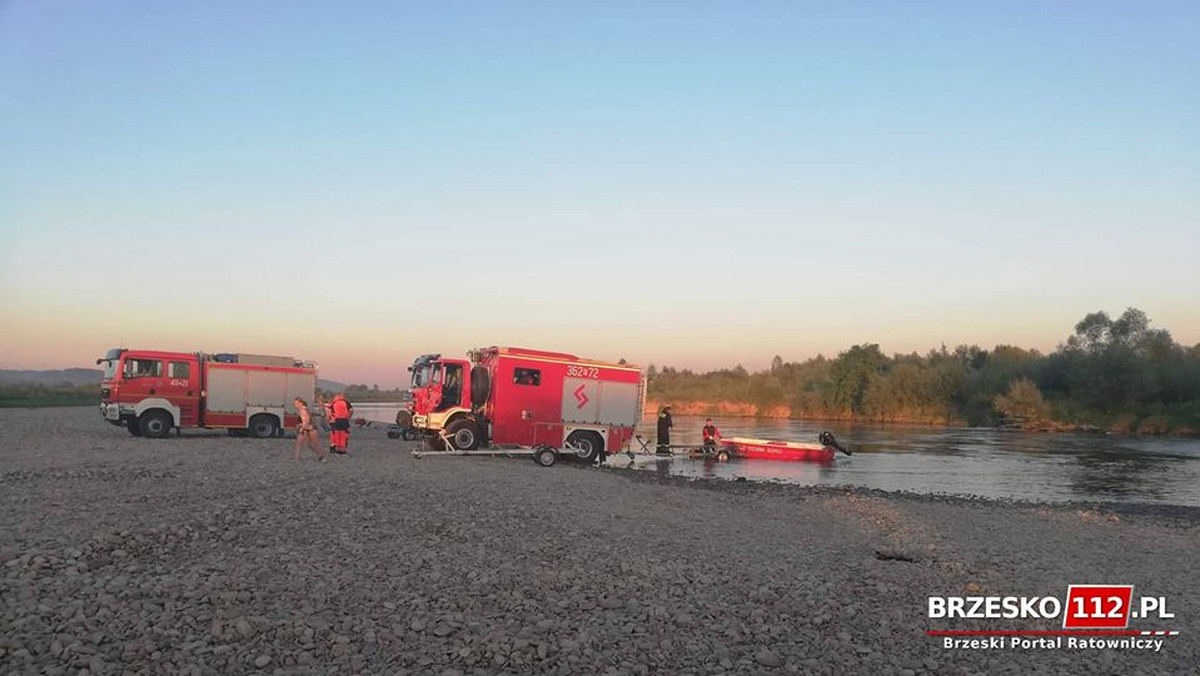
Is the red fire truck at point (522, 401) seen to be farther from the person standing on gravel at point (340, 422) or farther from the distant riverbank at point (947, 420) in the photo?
the distant riverbank at point (947, 420)

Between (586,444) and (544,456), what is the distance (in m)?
2.09

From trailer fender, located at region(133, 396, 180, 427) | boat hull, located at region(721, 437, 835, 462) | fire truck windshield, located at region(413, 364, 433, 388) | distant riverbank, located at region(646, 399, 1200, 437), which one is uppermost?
fire truck windshield, located at region(413, 364, 433, 388)

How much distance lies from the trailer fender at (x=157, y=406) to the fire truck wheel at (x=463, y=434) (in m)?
10.0

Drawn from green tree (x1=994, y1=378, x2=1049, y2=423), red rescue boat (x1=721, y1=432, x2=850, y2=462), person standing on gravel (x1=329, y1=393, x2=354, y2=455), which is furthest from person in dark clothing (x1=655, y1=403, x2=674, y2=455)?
green tree (x1=994, y1=378, x2=1049, y2=423)

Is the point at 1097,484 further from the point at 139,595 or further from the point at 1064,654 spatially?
the point at 139,595

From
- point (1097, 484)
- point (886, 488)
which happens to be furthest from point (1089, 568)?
point (1097, 484)

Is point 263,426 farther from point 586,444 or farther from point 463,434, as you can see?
point 586,444

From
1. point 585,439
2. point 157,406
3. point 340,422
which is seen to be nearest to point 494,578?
point 340,422

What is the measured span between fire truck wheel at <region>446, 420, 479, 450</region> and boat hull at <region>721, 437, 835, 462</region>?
13659 millimetres

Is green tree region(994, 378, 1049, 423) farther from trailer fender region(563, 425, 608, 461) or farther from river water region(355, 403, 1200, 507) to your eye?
trailer fender region(563, 425, 608, 461)

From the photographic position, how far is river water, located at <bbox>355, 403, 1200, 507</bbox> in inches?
1061

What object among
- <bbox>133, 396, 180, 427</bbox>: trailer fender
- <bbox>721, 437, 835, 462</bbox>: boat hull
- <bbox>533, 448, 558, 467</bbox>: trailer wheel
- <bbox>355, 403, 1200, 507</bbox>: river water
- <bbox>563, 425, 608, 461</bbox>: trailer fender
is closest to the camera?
<bbox>533, 448, 558, 467</bbox>: trailer wheel

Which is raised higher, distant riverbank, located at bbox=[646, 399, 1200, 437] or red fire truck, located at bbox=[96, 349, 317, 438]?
red fire truck, located at bbox=[96, 349, 317, 438]

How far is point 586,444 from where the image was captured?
86.8 ft
